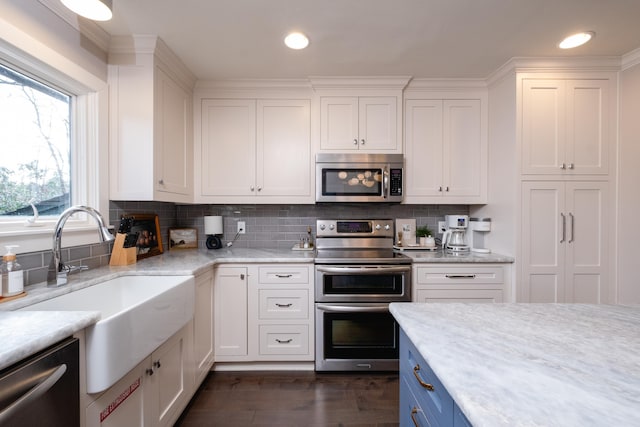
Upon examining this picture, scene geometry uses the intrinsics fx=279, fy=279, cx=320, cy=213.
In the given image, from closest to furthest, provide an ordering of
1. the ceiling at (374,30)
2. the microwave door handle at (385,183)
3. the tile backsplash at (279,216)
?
the ceiling at (374,30)
the microwave door handle at (385,183)
the tile backsplash at (279,216)

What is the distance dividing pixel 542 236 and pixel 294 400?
222 centimetres

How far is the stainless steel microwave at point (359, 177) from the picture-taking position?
246 cm

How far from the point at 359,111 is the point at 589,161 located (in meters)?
1.85

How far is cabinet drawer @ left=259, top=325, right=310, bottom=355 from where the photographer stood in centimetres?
220

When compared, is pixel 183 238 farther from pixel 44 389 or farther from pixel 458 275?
pixel 458 275

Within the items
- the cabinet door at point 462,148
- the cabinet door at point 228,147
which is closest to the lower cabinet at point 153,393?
the cabinet door at point 228,147

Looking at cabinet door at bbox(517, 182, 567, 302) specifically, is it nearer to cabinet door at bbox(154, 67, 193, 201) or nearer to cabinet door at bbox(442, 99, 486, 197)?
cabinet door at bbox(442, 99, 486, 197)

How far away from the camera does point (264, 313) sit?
7.20ft

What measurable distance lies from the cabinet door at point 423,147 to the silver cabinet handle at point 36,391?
2.42 m

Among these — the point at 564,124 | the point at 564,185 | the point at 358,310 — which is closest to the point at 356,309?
the point at 358,310

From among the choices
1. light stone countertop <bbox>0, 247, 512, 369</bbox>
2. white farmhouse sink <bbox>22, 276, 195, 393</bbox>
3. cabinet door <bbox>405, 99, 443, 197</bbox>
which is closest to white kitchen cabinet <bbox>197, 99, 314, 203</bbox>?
light stone countertop <bbox>0, 247, 512, 369</bbox>

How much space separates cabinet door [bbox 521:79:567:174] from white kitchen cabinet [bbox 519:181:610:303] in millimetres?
223

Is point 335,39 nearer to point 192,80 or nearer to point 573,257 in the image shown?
point 192,80

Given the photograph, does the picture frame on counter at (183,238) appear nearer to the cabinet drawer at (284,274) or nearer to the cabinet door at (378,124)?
the cabinet drawer at (284,274)
